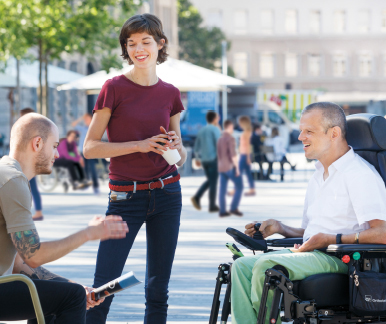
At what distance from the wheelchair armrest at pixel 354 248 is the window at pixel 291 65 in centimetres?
6706

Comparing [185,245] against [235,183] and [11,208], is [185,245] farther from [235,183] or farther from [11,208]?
[11,208]

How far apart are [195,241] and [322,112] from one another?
17.4 feet

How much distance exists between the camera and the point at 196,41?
56.5 meters

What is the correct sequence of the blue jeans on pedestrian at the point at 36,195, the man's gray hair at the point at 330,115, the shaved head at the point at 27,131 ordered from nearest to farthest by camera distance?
the shaved head at the point at 27,131, the man's gray hair at the point at 330,115, the blue jeans on pedestrian at the point at 36,195

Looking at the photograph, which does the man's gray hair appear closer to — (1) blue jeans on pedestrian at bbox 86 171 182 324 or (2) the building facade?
(1) blue jeans on pedestrian at bbox 86 171 182 324

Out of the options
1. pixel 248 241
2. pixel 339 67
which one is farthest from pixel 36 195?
pixel 339 67

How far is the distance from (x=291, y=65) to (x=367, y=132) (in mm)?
66630

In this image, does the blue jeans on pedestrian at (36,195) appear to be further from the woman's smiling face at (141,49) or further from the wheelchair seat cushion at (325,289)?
the wheelchair seat cushion at (325,289)

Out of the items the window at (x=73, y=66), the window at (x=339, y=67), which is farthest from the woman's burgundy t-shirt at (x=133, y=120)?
the window at (x=339, y=67)

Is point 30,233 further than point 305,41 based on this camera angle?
No

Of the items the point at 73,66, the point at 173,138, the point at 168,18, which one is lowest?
the point at 173,138

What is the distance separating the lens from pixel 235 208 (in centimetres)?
1273

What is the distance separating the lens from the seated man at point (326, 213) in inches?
162

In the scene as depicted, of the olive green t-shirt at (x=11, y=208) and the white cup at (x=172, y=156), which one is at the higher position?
the white cup at (x=172, y=156)
